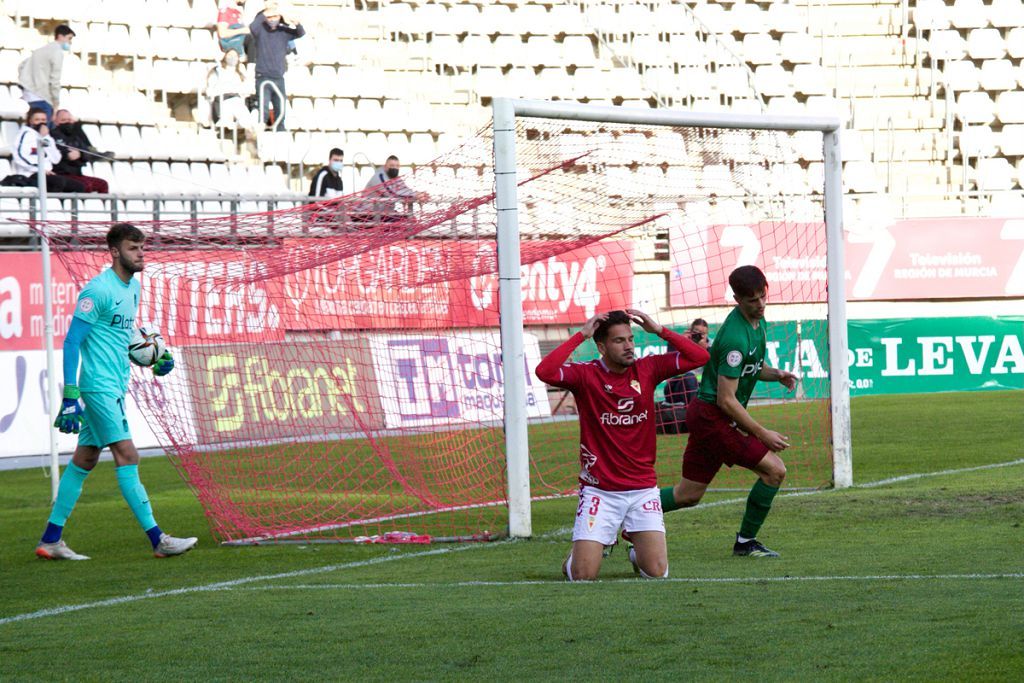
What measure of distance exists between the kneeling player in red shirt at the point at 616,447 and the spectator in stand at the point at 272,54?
1741 centimetres

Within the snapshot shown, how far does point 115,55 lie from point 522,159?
50.4 feet

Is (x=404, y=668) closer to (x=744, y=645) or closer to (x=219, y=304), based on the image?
(x=744, y=645)

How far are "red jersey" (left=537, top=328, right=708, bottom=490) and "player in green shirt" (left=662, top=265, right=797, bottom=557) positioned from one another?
0.56 meters

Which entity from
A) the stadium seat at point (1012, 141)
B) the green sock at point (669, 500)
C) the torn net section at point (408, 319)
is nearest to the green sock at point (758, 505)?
the green sock at point (669, 500)

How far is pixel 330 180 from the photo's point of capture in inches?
864

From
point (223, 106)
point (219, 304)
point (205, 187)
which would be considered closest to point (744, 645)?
point (219, 304)

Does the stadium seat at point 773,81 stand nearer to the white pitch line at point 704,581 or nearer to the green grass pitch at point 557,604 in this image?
the green grass pitch at point 557,604

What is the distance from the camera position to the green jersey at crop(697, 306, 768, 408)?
8531 mm

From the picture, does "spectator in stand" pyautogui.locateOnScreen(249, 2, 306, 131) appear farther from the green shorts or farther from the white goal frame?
the green shorts

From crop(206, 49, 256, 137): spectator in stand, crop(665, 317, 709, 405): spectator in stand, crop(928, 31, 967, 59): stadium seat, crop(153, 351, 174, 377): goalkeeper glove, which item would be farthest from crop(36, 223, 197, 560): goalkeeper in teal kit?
crop(928, 31, 967, 59): stadium seat

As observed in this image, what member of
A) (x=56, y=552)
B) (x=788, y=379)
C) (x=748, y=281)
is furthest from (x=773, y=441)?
(x=56, y=552)

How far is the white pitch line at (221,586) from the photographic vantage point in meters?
7.65

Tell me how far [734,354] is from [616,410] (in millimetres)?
938

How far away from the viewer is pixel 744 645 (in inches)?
234
